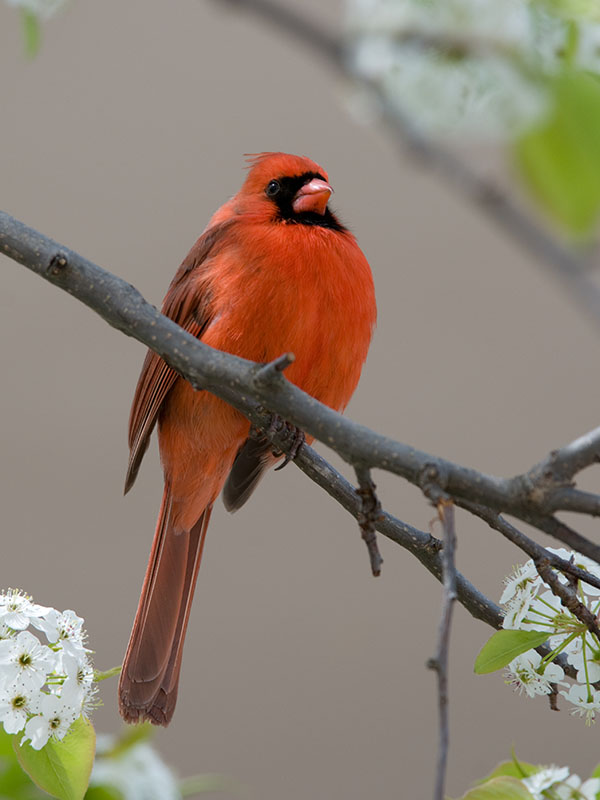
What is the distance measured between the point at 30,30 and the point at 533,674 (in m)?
0.75

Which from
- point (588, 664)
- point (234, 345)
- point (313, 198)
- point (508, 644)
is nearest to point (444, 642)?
point (508, 644)

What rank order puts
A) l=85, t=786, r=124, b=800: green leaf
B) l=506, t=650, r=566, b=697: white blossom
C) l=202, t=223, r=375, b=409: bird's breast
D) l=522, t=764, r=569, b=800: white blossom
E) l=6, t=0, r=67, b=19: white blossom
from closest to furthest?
l=6, t=0, r=67, b=19: white blossom, l=522, t=764, r=569, b=800: white blossom, l=506, t=650, r=566, b=697: white blossom, l=85, t=786, r=124, b=800: green leaf, l=202, t=223, r=375, b=409: bird's breast

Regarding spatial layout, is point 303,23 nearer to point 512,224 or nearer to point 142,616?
point 512,224

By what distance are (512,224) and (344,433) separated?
0.43m

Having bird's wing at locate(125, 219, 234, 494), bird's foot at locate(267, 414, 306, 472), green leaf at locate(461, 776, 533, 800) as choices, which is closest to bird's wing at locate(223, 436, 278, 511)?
bird's wing at locate(125, 219, 234, 494)

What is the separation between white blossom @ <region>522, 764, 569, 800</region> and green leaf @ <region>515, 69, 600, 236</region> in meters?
0.56

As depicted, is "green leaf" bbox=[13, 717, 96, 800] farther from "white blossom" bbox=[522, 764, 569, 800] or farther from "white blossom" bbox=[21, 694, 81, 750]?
"white blossom" bbox=[522, 764, 569, 800]

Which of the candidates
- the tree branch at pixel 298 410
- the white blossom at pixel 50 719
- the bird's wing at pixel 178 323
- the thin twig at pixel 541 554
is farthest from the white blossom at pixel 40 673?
the bird's wing at pixel 178 323

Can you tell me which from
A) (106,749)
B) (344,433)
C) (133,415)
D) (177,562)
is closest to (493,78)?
(344,433)

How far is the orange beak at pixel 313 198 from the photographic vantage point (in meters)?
1.72

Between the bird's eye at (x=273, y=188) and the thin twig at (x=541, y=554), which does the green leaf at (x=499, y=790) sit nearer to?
the thin twig at (x=541, y=554)

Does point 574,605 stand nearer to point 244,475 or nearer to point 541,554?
point 541,554

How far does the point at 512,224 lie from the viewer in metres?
0.41

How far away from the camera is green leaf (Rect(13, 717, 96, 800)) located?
34.4 inches
